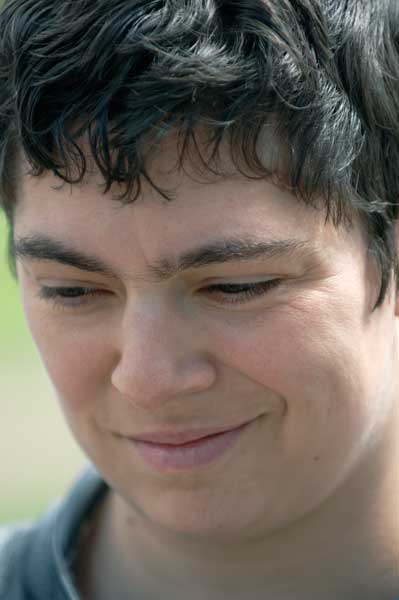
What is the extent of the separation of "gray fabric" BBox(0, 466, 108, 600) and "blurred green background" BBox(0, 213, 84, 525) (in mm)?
2259

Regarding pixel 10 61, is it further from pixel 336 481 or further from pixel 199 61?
pixel 336 481

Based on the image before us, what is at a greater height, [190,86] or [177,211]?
[190,86]

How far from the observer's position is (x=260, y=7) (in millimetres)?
1868

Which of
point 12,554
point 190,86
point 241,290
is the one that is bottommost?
point 12,554

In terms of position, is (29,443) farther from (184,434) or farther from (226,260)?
(226,260)

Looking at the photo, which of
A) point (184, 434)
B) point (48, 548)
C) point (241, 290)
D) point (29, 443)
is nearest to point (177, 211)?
point (241, 290)

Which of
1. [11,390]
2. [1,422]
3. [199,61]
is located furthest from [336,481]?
[11,390]

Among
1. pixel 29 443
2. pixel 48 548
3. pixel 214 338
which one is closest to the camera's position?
pixel 214 338

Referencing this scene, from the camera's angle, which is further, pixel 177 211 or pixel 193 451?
pixel 193 451

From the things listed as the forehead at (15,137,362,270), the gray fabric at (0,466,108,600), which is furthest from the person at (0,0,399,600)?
the gray fabric at (0,466,108,600)

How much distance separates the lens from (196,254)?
189 cm

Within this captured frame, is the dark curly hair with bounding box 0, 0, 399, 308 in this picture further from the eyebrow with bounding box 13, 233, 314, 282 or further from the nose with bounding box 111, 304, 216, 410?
the nose with bounding box 111, 304, 216, 410

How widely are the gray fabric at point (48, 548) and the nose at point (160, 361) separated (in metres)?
0.52

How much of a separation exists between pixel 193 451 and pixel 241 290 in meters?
0.30
